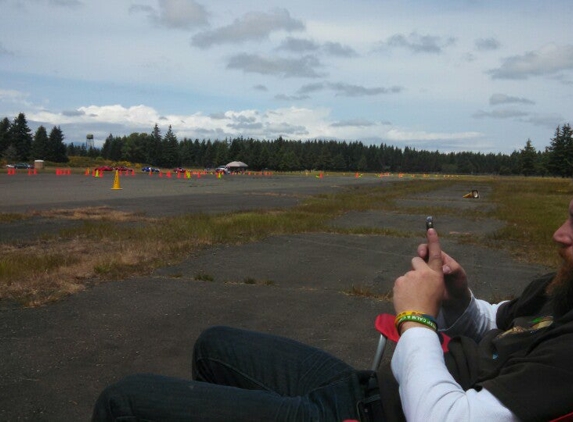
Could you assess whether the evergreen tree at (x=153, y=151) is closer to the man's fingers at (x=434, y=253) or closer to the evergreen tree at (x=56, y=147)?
the evergreen tree at (x=56, y=147)

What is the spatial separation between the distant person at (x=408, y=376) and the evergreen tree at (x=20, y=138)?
117m

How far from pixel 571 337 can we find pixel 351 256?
746cm

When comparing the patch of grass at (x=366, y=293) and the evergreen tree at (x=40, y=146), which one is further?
the evergreen tree at (x=40, y=146)

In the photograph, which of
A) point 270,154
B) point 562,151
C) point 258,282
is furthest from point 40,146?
point 258,282

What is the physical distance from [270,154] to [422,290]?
511 ft

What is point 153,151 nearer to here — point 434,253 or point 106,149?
point 106,149

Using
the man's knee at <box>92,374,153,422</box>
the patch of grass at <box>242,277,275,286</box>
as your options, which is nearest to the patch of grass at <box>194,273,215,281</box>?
the patch of grass at <box>242,277,275,286</box>

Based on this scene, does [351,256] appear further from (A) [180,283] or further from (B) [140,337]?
(B) [140,337]

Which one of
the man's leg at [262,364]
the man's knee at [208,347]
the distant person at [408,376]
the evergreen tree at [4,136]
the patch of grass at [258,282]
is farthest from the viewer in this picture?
the evergreen tree at [4,136]

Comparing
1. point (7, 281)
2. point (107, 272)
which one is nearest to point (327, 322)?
point (107, 272)

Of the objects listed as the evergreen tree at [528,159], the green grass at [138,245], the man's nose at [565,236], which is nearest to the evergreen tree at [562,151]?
the evergreen tree at [528,159]

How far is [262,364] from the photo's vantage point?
2.20m

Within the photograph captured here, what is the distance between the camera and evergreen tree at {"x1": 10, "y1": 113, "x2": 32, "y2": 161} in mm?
104938

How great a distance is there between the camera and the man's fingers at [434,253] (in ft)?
6.55
